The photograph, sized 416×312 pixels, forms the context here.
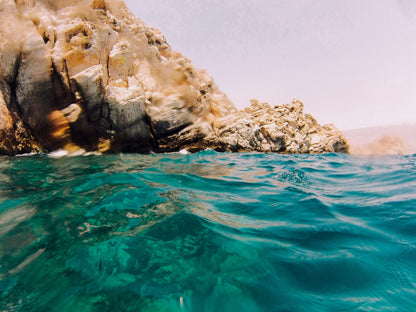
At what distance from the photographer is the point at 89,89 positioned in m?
7.48

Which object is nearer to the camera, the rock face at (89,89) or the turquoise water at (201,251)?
the turquoise water at (201,251)

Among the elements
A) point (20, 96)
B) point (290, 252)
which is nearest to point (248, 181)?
point (290, 252)

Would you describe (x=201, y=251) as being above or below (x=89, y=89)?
below

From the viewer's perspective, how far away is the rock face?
23.7ft

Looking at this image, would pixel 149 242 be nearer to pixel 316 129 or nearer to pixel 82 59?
→ pixel 82 59

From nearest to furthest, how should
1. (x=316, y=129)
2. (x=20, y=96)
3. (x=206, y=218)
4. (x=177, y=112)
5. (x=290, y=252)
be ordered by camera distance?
(x=290, y=252) → (x=206, y=218) → (x=20, y=96) → (x=177, y=112) → (x=316, y=129)

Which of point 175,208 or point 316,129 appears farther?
point 316,129

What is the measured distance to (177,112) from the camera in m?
9.17

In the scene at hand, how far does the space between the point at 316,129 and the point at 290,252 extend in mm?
16192

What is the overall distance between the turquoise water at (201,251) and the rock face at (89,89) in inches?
206

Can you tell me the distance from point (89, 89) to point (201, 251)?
7867mm

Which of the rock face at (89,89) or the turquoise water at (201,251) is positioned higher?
the rock face at (89,89)

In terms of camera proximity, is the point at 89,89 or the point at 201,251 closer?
the point at 201,251

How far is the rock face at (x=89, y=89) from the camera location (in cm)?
721
